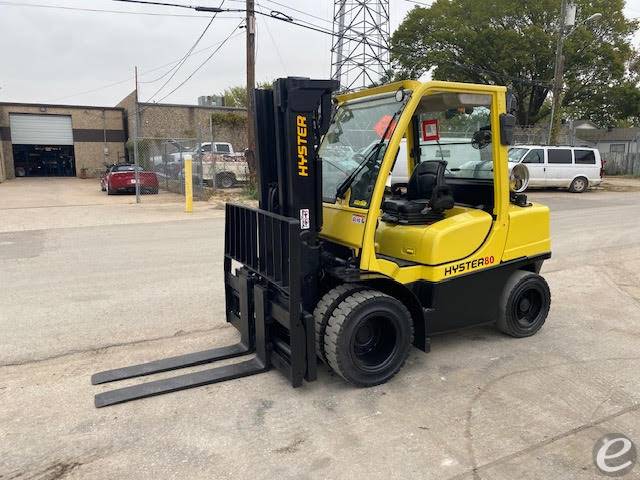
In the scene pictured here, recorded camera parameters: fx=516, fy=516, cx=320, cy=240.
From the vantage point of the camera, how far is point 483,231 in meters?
4.46

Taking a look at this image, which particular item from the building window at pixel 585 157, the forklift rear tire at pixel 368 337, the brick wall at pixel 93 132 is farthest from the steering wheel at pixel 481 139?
the brick wall at pixel 93 132

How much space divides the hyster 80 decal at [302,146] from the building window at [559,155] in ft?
65.7

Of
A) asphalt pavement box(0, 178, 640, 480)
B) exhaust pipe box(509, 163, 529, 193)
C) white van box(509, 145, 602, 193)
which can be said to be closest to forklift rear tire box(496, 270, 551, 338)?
asphalt pavement box(0, 178, 640, 480)

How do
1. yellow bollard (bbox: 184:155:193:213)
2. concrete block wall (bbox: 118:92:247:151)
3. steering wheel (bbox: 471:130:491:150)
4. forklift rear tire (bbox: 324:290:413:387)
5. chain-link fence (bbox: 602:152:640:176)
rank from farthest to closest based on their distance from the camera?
1. concrete block wall (bbox: 118:92:247:151)
2. chain-link fence (bbox: 602:152:640:176)
3. yellow bollard (bbox: 184:155:193:213)
4. steering wheel (bbox: 471:130:491:150)
5. forklift rear tire (bbox: 324:290:413:387)

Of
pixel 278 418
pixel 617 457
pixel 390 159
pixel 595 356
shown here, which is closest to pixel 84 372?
pixel 278 418

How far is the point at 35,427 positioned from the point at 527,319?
4.36 metres

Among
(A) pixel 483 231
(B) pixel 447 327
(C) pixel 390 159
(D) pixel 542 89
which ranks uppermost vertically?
(D) pixel 542 89

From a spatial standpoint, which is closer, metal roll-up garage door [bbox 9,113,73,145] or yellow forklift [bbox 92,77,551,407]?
yellow forklift [bbox 92,77,551,407]

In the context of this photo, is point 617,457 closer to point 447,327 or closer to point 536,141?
point 447,327

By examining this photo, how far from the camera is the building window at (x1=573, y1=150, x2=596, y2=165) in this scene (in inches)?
851

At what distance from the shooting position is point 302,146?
368cm

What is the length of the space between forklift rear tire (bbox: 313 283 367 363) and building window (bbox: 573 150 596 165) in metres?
20.9

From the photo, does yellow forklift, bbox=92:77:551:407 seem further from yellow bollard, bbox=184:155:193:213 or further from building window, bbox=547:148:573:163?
building window, bbox=547:148:573:163

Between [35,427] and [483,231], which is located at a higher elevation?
[483,231]
